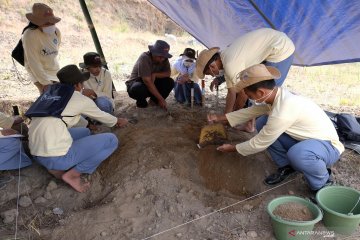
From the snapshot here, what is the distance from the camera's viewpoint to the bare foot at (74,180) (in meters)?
2.73

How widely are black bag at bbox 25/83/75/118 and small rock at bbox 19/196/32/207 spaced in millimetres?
707

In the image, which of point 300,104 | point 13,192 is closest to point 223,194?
point 300,104

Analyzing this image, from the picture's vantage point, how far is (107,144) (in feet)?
9.41

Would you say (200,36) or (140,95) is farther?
(200,36)

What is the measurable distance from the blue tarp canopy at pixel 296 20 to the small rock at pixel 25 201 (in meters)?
2.88

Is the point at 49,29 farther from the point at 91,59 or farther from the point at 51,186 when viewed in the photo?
the point at 51,186

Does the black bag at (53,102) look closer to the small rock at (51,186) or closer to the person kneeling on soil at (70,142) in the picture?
the person kneeling on soil at (70,142)

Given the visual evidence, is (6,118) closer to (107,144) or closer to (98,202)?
(107,144)

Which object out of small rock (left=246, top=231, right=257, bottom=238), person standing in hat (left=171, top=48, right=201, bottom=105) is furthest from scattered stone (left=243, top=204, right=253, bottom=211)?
person standing in hat (left=171, top=48, right=201, bottom=105)

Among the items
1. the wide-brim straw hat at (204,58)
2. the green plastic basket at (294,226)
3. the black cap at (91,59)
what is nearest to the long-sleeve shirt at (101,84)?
the black cap at (91,59)

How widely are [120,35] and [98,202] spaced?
12673mm

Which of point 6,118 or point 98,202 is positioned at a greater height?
point 6,118

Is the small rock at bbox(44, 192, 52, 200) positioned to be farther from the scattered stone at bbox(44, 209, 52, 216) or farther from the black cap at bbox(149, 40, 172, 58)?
the black cap at bbox(149, 40, 172, 58)

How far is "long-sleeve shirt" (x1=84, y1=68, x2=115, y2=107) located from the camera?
150 inches
